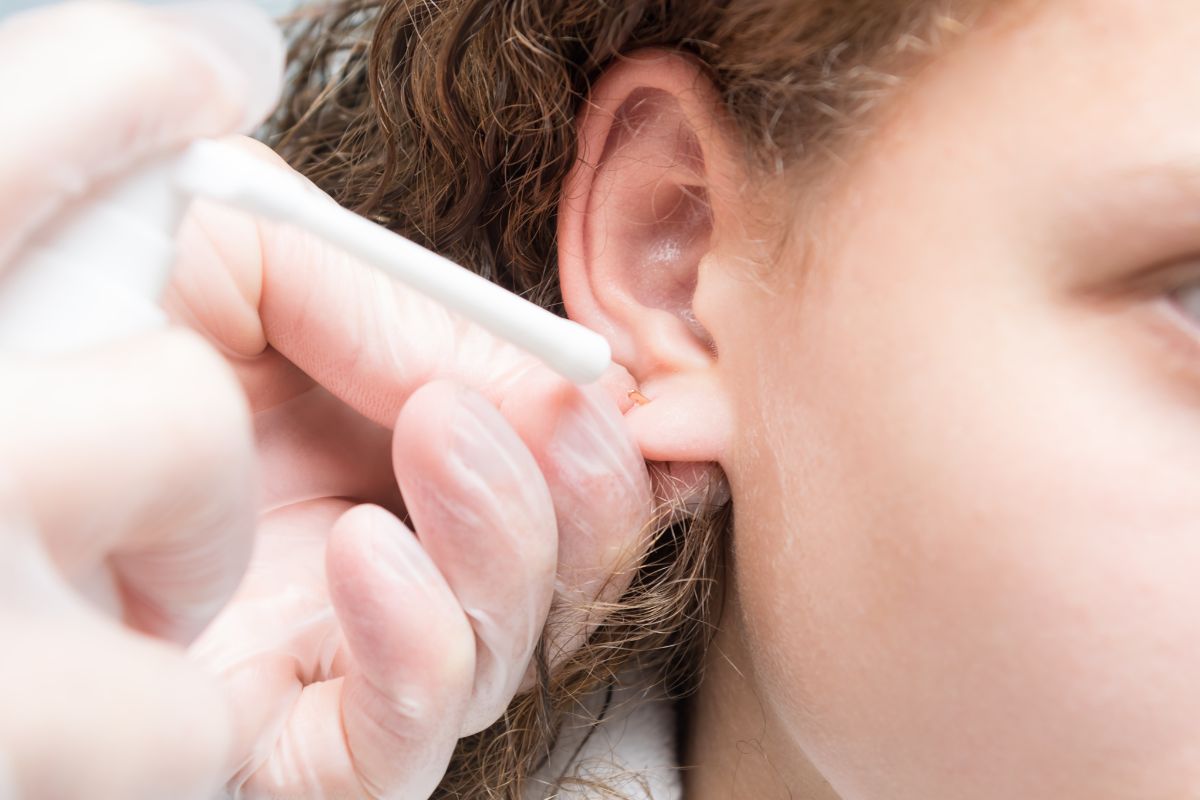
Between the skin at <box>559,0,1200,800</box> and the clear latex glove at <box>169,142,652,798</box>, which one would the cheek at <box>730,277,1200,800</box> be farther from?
the clear latex glove at <box>169,142,652,798</box>

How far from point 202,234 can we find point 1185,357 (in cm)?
55

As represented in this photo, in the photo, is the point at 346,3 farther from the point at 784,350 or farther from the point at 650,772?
the point at 650,772

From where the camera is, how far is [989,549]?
52cm

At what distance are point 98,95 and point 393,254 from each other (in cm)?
15

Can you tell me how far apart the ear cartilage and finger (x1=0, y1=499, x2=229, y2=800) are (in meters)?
0.17

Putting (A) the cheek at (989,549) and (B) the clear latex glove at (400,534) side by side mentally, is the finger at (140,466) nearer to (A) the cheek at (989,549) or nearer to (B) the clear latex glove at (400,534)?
(B) the clear latex glove at (400,534)

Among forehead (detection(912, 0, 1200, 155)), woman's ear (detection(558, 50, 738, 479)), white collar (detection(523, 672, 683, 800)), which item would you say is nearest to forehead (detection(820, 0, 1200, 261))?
forehead (detection(912, 0, 1200, 155))

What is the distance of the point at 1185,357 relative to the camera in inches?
19.9

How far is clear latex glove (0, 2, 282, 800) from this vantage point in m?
0.36

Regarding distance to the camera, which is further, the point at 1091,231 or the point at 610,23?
the point at 610,23

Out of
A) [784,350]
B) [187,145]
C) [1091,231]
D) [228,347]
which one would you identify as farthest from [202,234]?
[1091,231]

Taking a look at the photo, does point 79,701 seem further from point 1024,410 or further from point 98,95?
point 1024,410

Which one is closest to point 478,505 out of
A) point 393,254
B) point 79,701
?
point 393,254

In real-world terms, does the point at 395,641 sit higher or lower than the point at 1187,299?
lower
